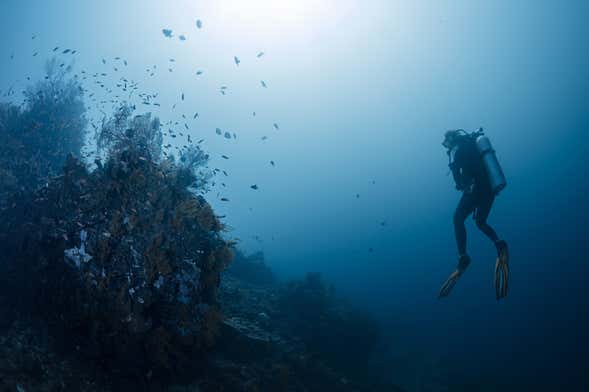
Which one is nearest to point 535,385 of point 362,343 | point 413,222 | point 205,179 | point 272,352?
point 362,343

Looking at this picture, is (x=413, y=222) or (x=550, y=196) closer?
(x=550, y=196)

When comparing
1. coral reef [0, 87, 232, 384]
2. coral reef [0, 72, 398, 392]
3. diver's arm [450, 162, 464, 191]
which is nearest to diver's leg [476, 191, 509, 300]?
diver's arm [450, 162, 464, 191]

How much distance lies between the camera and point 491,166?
6.46m

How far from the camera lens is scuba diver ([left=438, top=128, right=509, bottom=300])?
6.37 m

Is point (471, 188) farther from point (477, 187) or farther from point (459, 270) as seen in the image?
point (459, 270)

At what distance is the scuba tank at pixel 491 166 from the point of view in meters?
6.38

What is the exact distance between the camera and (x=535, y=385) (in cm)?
2675

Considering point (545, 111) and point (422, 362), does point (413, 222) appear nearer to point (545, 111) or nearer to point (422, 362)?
point (545, 111)

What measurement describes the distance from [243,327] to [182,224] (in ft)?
15.3

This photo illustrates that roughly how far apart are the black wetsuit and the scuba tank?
7cm

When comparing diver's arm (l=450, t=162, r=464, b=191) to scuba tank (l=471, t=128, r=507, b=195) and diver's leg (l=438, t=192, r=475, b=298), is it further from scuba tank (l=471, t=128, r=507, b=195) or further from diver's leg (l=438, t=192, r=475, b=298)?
scuba tank (l=471, t=128, r=507, b=195)

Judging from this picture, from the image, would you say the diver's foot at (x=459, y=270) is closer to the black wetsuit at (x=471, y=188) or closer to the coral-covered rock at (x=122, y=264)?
the black wetsuit at (x=471, y=188)

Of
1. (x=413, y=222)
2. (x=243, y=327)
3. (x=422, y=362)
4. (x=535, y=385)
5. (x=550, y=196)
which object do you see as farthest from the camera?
(x=413, y=222)

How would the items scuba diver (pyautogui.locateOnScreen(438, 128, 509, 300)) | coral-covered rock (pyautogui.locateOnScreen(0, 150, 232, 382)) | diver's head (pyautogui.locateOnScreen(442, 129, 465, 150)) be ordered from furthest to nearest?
diver's head (pyautogui.locateOnScreen(442, 129, 465, 150))
scuba diver (pyautogui.locateOnScreen(438, 128, 509, 300))
coral-covered rock (pyautogui.locateOnScreen(0, 150, 232, 382))
